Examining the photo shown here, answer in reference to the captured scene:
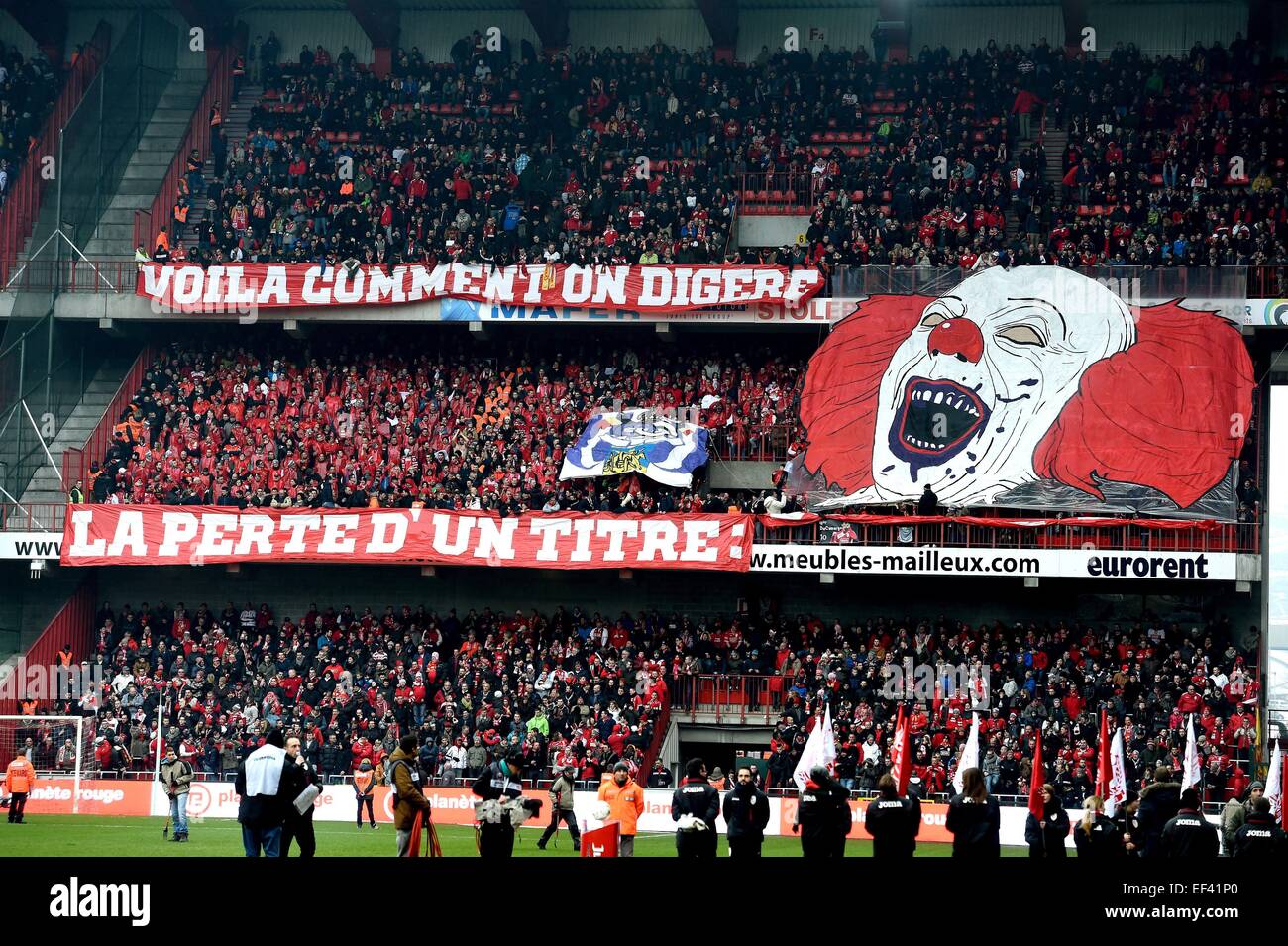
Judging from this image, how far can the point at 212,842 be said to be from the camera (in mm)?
25625

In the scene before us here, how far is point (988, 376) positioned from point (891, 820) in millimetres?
22482

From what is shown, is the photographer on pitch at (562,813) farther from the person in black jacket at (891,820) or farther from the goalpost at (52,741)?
the goalpost at (52,741)

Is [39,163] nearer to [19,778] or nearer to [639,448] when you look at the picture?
[639,448]

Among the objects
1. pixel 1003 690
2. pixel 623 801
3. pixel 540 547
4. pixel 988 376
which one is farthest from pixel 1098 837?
pixel 540 547

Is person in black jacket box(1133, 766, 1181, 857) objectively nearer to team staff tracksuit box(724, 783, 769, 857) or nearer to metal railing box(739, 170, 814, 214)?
team staff tracksuit box(724, 783, 769, 857)

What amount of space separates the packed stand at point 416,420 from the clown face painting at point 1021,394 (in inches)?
106

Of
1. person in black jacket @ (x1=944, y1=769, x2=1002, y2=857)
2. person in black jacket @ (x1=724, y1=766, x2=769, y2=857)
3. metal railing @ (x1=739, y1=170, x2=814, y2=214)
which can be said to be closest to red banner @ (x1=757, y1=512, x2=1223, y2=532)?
metal railing @ (x1=739, y1=170, x2=814, y2=214)

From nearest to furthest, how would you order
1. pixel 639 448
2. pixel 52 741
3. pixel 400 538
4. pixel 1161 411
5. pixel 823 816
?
pixel 823 816 → pixel 52 741 → pixel 1161 411 → pixel 400 538 → pixel 639 448

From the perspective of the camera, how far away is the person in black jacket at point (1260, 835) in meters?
15.7

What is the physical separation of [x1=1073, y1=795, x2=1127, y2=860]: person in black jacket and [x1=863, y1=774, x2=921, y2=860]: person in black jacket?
211 centimetres

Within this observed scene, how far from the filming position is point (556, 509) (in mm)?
38312

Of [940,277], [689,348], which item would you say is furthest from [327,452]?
[940,277]

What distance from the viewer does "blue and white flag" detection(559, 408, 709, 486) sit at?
38375mm

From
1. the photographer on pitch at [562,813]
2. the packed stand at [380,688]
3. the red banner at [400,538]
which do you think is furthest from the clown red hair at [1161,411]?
the photographer on pitch at [562,813]
